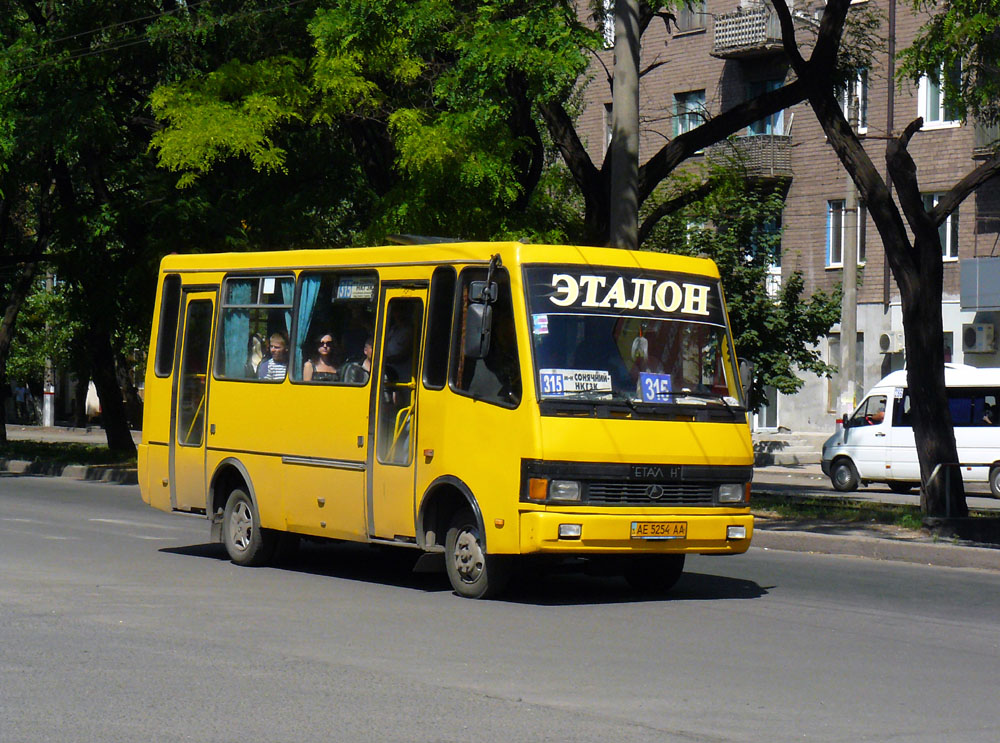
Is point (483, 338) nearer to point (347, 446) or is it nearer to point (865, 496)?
point (347, 446)

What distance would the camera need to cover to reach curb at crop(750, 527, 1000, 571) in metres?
14.3

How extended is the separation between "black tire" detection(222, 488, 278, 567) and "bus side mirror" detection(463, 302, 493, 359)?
10.5ft

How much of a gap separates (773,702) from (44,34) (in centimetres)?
2096

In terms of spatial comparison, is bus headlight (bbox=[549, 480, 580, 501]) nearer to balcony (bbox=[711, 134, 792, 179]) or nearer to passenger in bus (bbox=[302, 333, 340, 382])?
passenger in bus (bbox=[302, 333, 340, 382])

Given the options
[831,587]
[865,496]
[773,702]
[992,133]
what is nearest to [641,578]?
[831,587]

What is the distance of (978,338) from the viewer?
127ft

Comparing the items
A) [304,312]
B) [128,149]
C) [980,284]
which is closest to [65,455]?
[128,149]

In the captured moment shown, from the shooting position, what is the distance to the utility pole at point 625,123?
56.7 ft

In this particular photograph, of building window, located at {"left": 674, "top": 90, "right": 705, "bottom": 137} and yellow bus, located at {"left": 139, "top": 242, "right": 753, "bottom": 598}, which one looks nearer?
yellow bus, located at {"left": 139, "top": 242, "right": 753, "bottom": 598}

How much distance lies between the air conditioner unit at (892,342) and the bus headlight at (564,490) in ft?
99.1

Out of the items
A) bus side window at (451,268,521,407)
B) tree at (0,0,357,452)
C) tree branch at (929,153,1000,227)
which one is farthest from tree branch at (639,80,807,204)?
bus side window at (451,268,521,407)

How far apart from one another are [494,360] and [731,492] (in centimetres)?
204

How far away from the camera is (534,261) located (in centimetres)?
1138

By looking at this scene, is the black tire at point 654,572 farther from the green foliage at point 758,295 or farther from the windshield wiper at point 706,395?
the green foliage at point 758,295
